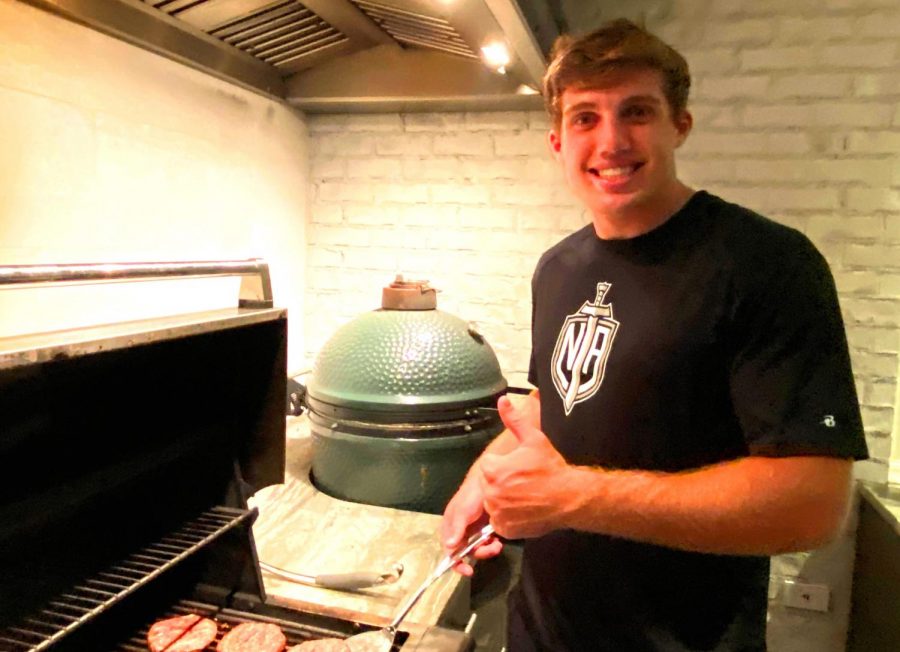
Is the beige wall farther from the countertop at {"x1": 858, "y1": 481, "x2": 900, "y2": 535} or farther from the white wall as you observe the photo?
the countertop at {"x1": 858, "y1": 481, "x2": 900, "y2": 535}

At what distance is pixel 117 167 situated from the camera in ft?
4.75

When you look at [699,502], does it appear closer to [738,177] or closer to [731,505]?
[731,505]

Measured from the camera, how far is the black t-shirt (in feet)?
2.77

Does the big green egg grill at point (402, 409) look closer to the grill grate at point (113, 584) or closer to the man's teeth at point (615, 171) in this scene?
the grill grate at point (113, 584)

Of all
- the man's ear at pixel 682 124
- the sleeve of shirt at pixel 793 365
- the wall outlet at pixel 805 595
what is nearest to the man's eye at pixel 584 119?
the man's ear at pixel 682 124

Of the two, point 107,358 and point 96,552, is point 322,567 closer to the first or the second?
point 96,552

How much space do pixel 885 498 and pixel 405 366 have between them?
4.53 feet

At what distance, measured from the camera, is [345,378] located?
62.3 inches

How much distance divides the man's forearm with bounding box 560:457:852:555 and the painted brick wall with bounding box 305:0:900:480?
51.6 inches

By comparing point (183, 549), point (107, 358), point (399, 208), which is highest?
point (399, 208)

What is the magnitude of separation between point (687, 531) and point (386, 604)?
556 millimetres

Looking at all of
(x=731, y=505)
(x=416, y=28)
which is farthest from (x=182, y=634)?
(x=416, y=28)

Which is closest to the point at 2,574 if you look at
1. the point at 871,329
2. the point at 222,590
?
the point at 222,590

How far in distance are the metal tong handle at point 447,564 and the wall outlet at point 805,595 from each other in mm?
1278
